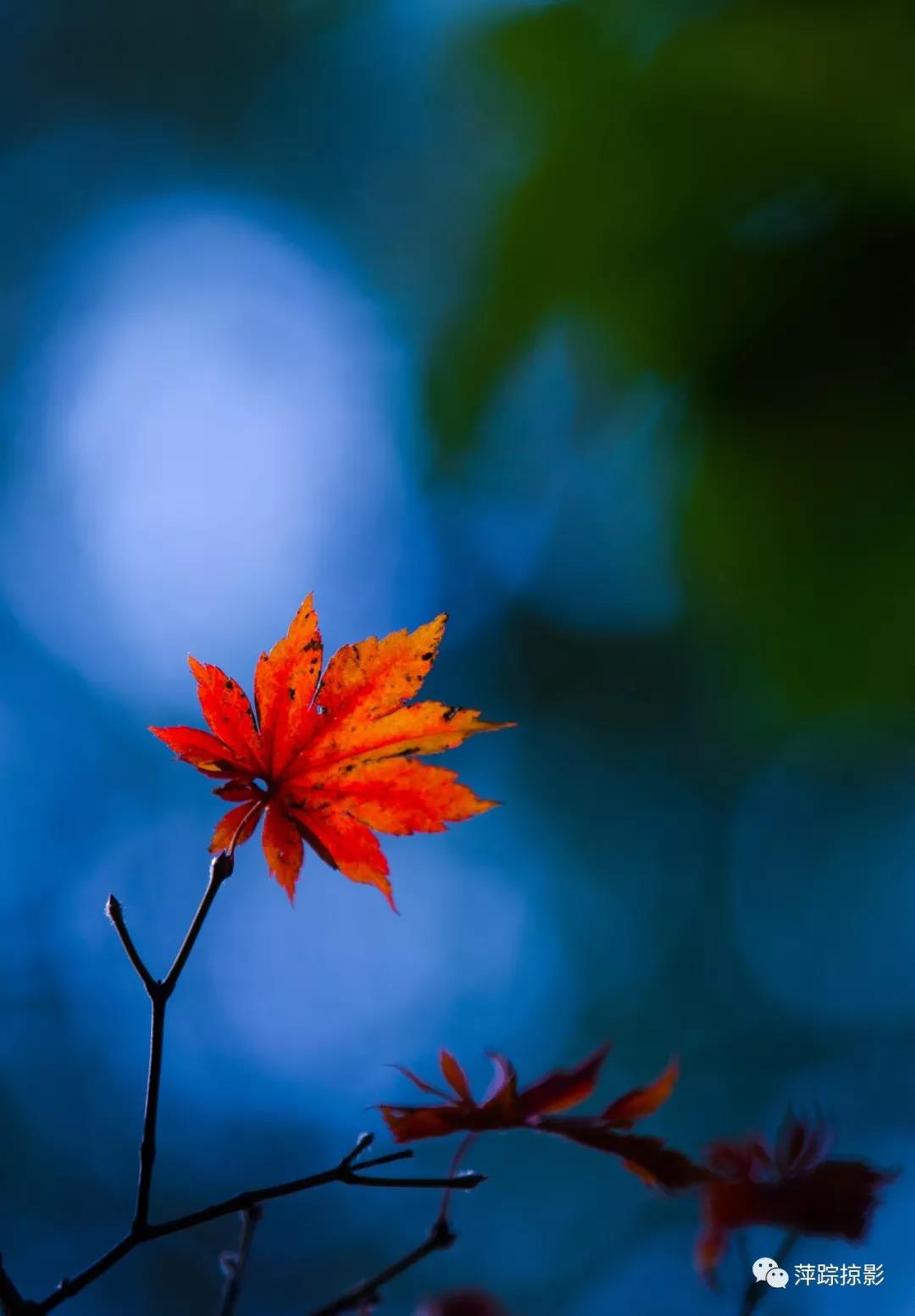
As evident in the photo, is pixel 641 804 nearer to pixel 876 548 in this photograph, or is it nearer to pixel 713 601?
pixel 713 601

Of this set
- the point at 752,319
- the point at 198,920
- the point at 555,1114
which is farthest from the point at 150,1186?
the point at 752,319

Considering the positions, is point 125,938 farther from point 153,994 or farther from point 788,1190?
point 788,1190

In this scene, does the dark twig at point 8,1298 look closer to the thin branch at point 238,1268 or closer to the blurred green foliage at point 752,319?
the thin branch at point 238,1268

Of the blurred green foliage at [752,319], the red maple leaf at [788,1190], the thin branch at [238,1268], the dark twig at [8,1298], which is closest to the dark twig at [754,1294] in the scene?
the red maple leaf at [788,1190]

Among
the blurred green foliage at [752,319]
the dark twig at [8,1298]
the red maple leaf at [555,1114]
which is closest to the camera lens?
the dark twig at [8,1298]

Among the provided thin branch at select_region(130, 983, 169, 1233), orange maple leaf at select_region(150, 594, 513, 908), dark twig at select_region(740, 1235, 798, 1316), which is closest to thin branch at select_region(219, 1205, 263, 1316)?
thin branch at select_region(130, 983, 169, 1233)

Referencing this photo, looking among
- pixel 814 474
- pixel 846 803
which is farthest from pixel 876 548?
pixel 846 803
